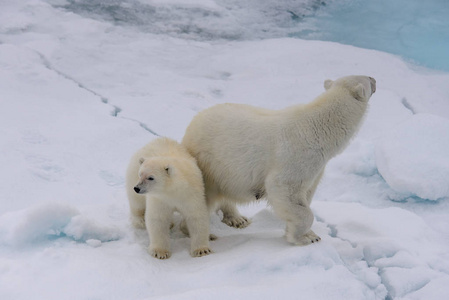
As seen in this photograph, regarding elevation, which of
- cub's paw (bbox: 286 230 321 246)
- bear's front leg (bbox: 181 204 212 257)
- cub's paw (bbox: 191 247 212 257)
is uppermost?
cub's paw (bbox: 286 230 321 246)

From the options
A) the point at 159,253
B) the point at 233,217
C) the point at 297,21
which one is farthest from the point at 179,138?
the point at 297,21

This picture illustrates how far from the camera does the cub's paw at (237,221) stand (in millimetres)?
3695

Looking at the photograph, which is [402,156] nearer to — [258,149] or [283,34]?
[258,149]

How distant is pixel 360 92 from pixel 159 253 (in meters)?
1.61

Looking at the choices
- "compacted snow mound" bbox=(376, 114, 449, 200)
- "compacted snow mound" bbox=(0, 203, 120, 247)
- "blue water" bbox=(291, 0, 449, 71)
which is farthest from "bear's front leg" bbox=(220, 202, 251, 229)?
"blue water" bbox=(291, 0, 449, 71)

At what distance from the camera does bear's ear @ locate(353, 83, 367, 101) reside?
3137 millimetres

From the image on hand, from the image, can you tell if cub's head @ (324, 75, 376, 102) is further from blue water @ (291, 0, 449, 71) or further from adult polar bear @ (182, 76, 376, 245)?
blue water @ (291, 0, 449, 71)

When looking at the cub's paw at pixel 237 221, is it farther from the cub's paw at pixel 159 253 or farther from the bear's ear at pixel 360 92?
the bear's ear at pixel 360 92

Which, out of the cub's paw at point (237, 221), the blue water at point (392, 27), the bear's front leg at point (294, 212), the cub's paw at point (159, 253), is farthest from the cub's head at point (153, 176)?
the blue water at point (392, 27)

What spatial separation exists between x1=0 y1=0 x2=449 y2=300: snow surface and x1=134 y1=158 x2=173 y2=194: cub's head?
44cm

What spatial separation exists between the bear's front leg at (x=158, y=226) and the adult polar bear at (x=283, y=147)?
0.39 meters

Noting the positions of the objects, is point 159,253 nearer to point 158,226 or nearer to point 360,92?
point 158,226

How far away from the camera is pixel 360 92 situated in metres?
3.15

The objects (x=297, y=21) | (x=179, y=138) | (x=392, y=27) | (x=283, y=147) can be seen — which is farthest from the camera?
(x=392, y=27)
